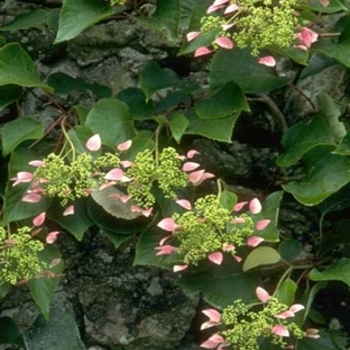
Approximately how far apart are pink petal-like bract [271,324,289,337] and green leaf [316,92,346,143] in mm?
418

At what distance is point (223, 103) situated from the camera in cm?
164

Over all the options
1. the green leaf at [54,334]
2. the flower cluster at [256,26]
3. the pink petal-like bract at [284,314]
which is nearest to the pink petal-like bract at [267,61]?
the flower cluster at [256,26]

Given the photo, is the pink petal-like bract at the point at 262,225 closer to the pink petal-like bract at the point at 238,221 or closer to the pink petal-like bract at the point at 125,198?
the pink petal-like bract at the point at 238,221

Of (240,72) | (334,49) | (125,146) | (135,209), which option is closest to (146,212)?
(135,209)

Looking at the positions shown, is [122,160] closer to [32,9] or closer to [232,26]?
[232,26]

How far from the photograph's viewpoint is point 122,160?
1.60m

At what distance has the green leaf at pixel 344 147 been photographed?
5.10 feet

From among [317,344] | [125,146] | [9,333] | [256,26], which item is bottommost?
[9,333]

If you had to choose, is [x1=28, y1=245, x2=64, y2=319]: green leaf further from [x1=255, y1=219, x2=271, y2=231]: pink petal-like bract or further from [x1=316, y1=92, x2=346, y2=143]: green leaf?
[x1=316, y1=92, x2=346, y2=143]: green leaf

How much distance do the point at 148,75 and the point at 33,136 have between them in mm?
265

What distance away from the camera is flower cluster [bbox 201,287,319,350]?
145cm

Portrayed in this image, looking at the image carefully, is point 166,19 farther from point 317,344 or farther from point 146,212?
point 317,344

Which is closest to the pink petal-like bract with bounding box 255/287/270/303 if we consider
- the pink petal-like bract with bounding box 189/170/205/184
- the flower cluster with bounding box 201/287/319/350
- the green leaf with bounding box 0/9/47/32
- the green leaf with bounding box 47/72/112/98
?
the flower cluster with bounding box 201/287/319/350

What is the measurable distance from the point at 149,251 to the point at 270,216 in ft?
0.73
